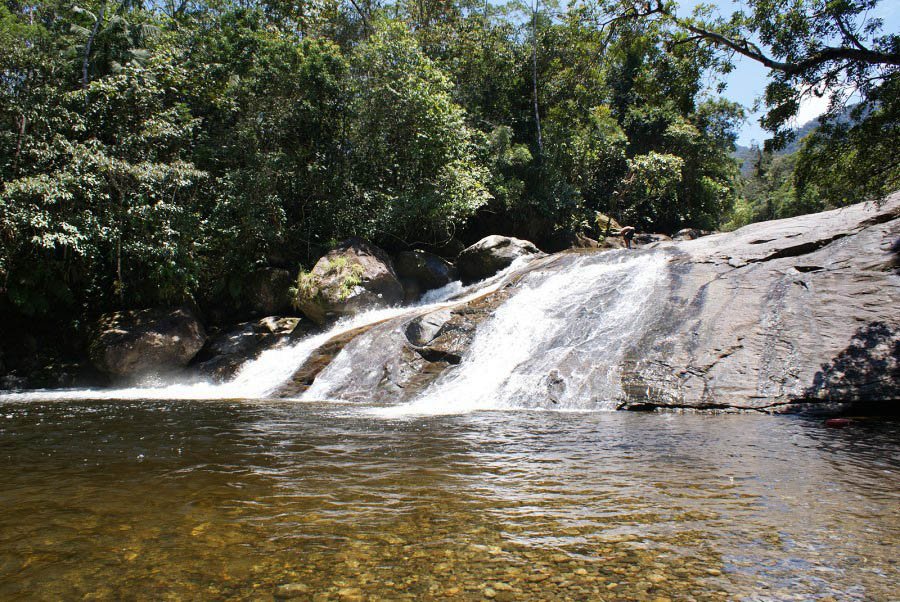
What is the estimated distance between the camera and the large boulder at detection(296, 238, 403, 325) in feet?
50.4

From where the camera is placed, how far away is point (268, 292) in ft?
56.4

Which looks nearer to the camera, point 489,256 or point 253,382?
point 253,382

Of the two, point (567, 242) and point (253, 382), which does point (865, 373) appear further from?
point (567, 242)

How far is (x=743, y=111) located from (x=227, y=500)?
1429 inches

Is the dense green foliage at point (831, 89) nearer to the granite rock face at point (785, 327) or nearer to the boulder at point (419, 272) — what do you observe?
the granite rock face at point (785, 327)

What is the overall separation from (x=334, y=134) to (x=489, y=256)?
7.19m

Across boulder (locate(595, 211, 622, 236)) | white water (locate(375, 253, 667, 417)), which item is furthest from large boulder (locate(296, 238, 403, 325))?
boulder (locate(595, 211, 622, 236))

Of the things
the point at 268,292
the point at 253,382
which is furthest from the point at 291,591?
the point at 268,292

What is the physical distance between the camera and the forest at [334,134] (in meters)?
11.0

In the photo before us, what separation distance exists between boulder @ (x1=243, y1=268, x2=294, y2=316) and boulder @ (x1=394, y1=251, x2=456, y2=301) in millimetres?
3821

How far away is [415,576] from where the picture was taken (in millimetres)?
2604

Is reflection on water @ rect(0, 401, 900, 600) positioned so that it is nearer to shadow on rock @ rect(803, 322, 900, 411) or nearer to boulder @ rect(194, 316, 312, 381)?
shadow on rock @ rect(803, 322, 900, 411)

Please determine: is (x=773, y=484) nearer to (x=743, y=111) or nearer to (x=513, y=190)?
(x=513, y=190)

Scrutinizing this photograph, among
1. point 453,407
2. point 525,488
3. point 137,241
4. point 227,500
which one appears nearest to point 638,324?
point 453,407
